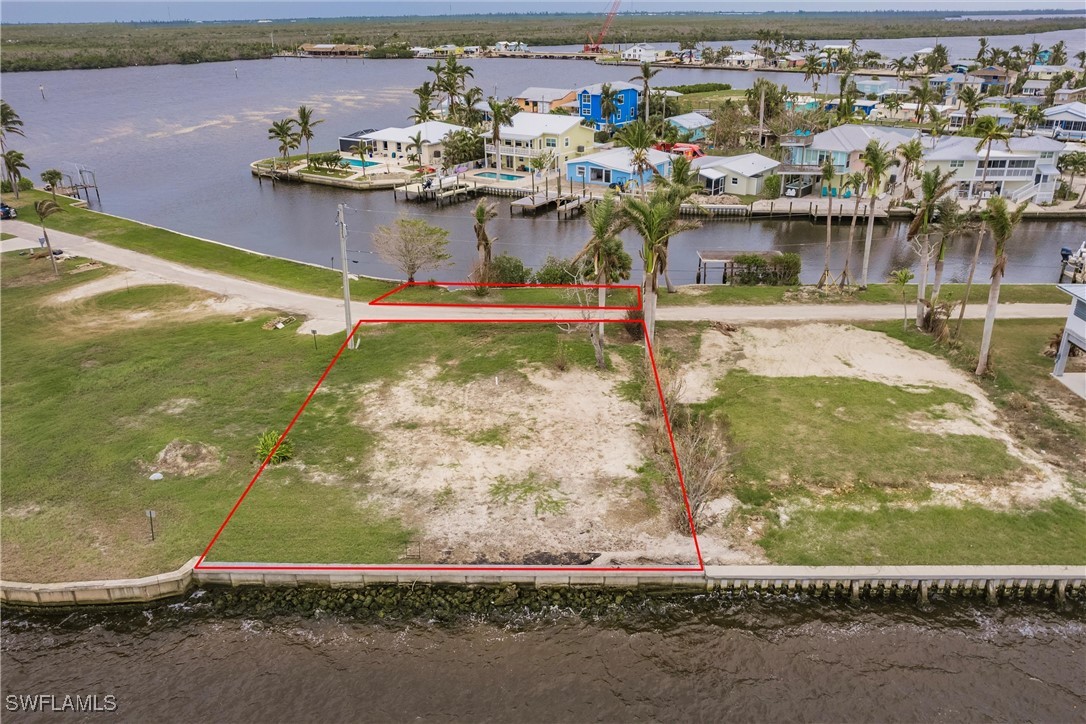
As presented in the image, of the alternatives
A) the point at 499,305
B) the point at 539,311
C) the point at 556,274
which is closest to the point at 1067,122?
the point at 556,274

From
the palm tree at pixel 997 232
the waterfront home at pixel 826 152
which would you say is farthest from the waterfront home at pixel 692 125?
the palm tree at pixel 997 232

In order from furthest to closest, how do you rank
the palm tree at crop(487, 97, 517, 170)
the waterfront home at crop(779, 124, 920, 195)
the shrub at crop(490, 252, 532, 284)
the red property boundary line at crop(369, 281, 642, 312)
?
the palm tree at crop(487, 97, 517, 170)
the waterfront home at crop(779, 124, 920, 195)
the shrub at crop(490, 252, 532, 284)
the red property boundary line at crop(369, 281, 642, 312)

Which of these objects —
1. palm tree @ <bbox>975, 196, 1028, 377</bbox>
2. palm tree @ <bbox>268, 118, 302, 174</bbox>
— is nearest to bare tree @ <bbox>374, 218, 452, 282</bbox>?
palm tree @ <bbox>975, 196, 1028, 377</bbox>

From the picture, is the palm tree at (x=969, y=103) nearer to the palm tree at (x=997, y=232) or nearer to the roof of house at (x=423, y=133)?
the roof of house at (x=423, y=133)

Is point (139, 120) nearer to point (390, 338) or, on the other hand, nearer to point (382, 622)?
point (390, 338)

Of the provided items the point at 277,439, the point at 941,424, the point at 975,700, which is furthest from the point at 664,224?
the point at 975,700

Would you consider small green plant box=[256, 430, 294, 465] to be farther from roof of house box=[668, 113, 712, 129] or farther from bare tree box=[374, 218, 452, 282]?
roof of house box=[668, 113, 712, 129]

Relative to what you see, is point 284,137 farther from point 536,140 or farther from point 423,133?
point 536,140
